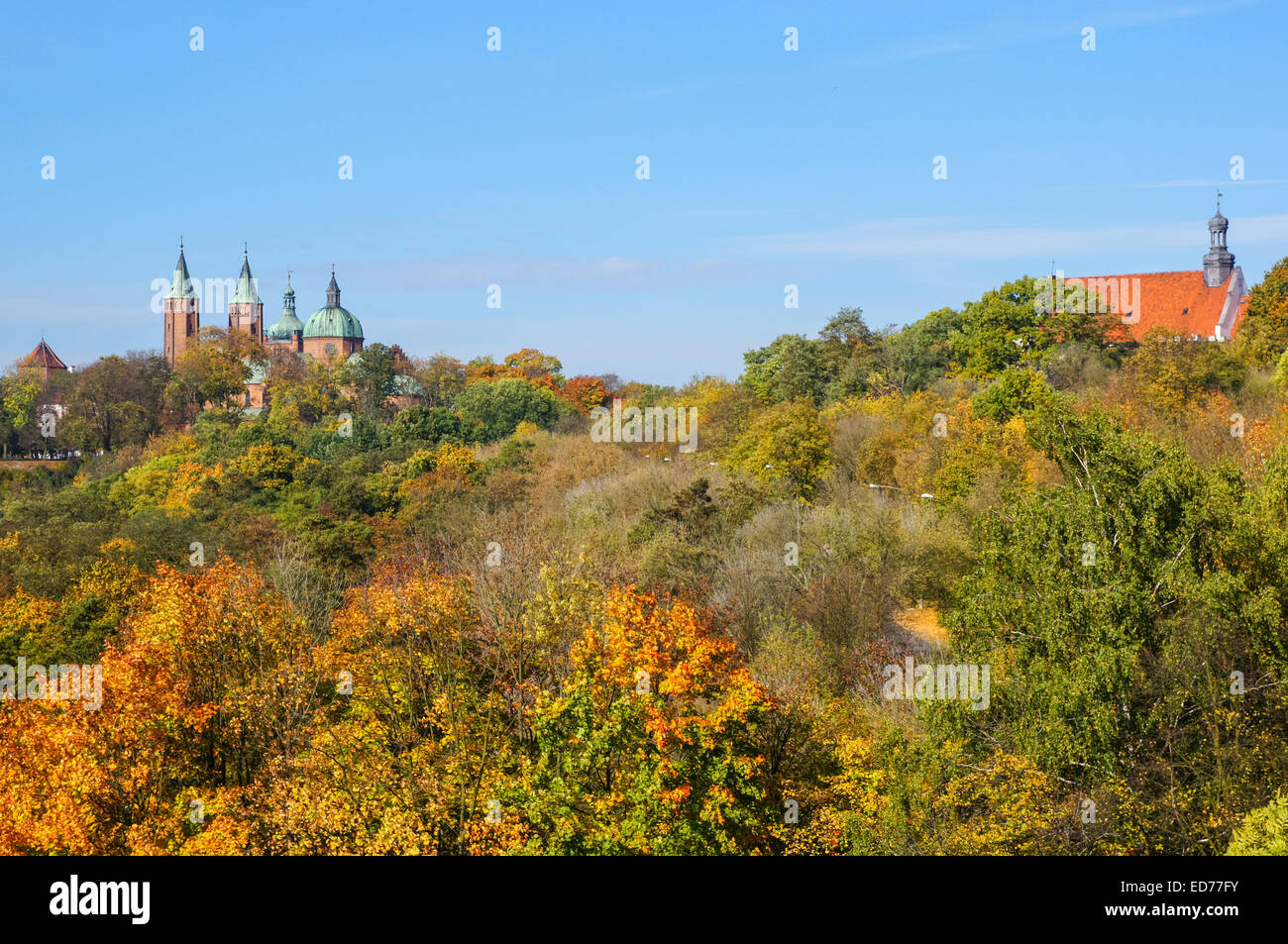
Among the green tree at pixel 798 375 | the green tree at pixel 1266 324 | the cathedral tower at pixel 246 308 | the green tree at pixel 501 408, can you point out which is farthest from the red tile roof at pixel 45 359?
the green tree at pixel 1266 324

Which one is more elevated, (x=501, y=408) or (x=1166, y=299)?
(x=1166, y=299)

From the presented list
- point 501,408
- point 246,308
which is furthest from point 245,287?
point 501,408

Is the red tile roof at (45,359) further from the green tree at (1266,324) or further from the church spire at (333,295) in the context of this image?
the green tree at (1266,324)

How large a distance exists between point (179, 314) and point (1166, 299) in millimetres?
96203

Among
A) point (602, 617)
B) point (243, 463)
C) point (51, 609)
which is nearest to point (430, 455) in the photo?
point (243, 463)

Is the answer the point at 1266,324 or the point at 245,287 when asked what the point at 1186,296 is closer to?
the point at 1266,324

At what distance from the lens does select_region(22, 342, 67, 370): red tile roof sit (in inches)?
4240

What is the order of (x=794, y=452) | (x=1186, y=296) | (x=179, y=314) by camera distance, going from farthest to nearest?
(x=179, y=314)
(x=1186, y=296)
(x=794, y=452)

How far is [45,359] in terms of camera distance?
359 ft

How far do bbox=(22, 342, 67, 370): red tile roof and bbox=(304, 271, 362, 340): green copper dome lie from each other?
2938 cm

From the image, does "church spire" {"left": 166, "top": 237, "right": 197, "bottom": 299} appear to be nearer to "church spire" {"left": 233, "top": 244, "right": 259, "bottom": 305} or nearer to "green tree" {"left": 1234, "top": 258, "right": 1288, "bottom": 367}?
"church spire" {"left": 233, "top": 244, "right": 259, "bottom": 305}

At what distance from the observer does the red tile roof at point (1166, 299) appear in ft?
227

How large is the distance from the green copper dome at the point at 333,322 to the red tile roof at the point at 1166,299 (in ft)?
282

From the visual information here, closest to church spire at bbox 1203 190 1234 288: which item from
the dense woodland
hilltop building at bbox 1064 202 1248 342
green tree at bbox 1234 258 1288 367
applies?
hilltop building at bbox 1064 202 1248 342
